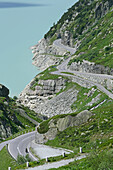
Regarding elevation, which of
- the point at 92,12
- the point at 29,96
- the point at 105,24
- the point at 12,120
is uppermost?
the point at 92,12

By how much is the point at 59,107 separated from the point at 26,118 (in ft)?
62.3

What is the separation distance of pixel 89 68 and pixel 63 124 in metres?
60.6

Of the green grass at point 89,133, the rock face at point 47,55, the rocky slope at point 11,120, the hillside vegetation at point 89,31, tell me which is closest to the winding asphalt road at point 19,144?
the green grass at point 89,133

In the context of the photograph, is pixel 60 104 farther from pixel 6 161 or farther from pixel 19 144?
pixel 6 161

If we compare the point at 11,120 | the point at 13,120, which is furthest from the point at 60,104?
the point at 11,120

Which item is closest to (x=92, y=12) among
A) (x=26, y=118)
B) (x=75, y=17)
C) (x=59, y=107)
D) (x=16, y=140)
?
(x=75, y=17)

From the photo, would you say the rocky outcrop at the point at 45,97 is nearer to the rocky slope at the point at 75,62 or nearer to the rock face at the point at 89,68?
the rocky slope at the point at 75,62

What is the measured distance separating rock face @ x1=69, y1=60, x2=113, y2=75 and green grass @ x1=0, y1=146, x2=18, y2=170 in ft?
186

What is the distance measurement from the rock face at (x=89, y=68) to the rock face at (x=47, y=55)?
119 feet

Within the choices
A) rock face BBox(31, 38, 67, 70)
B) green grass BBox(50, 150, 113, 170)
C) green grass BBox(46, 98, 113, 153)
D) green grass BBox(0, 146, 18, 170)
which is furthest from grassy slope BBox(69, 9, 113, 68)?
green grass BBox(50, 150, 113, 170)

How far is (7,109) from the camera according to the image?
8056 cm

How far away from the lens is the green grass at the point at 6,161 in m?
41.5

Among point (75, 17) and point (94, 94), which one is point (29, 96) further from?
point (75, 17)

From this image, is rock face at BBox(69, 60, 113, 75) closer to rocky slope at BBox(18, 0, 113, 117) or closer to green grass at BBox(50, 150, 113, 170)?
rocky slope at BBox(18, 0, 113, 117)
